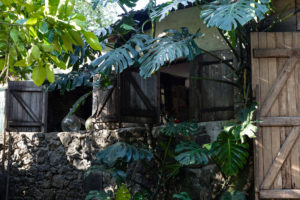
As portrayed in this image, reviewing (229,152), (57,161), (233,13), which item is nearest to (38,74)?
(233,13)

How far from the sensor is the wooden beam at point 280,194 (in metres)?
4.57

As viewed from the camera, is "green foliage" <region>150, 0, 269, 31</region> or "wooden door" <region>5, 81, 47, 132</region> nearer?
"green foliage" <region>150, 0, 269, 31</region>

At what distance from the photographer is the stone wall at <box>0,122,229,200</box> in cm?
694

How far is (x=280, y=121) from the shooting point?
476 cm

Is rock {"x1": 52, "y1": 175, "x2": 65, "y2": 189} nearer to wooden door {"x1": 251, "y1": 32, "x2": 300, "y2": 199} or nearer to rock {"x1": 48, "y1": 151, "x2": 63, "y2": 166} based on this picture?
rock {"x1": 48, "y1": 151, "x2": 63, "y2": 166}

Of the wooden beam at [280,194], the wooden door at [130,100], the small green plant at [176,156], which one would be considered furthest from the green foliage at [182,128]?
the wooden door at [130,100]

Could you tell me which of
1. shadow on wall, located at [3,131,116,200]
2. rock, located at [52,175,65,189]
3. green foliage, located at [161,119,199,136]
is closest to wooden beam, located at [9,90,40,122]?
shadow on wall, located at [3,131,116,200]

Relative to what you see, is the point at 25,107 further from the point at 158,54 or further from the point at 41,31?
the point at 41,31

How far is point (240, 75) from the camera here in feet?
17.4

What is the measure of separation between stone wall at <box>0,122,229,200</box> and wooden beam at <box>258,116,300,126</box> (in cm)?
200

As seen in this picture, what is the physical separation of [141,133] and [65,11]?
4983 mm

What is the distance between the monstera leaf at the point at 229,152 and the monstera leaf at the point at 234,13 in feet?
4.14

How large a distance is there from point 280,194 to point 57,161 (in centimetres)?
445

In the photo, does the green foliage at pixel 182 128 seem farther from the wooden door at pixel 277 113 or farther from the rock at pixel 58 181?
the rock at pixel 58 181
